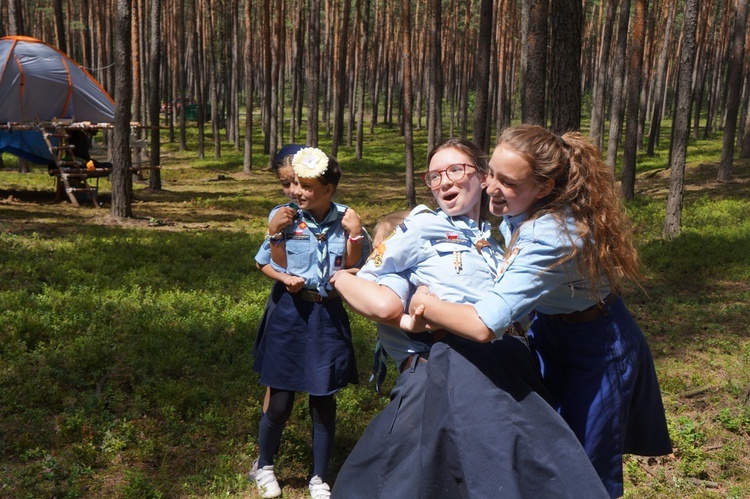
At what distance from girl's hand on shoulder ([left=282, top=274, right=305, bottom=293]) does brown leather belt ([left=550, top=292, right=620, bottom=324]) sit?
161 cm

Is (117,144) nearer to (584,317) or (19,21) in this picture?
(19,21)

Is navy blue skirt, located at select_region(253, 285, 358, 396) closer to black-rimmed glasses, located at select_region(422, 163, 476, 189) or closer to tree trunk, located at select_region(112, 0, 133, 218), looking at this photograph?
black-rimmed glasses, located at select_region(422, 163, 476, 189)

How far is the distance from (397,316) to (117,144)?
1220 cm

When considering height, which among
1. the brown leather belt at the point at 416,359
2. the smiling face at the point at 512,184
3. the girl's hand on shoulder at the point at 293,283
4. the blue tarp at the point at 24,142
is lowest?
the blue tarp at the point at 24,142

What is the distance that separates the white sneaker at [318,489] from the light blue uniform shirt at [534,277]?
209 cm

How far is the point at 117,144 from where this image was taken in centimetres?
1346

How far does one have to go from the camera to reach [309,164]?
12.1ft

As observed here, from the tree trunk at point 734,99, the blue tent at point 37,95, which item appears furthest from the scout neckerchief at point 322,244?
the tree trunk at point 734,99

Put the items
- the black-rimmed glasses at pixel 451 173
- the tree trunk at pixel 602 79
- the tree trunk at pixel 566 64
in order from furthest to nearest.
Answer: the tree trunk at pixel 602 79 → the tree trunk at pixel 566 64 → the black-rimmed glasses at pixel 451 173

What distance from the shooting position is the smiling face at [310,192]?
148 inches

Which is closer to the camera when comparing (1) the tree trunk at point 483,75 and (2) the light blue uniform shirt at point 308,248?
(2) the light blue uniform shirt at point 308,248

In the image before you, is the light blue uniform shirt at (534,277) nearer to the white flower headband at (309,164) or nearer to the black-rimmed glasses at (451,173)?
the black-rimmed glasses at (451,173)

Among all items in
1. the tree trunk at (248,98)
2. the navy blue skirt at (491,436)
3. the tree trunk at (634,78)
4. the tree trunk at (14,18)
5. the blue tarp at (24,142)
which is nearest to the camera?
the navy blue skirt at (491,436)

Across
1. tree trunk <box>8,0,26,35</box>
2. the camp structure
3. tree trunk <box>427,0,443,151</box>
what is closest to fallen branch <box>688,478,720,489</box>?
the camp structure
